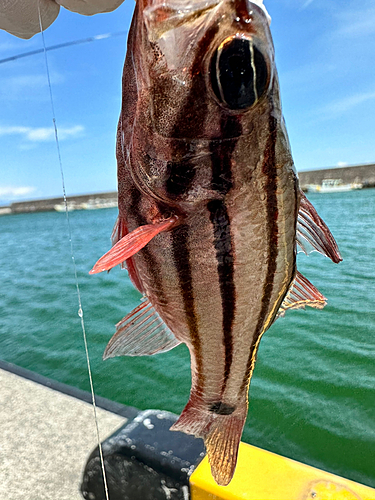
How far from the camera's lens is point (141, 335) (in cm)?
126

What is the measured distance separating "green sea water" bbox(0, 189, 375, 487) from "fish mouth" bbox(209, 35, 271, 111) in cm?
520

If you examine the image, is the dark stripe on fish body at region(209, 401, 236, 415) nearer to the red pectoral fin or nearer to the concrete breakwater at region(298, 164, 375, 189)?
the red pectoral fin

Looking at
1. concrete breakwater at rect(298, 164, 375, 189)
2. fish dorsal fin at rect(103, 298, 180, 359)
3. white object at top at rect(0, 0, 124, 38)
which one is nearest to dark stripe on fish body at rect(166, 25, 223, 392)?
fish dorsal fin at rect(103, 298, 180, 359)

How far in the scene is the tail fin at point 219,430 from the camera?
4.56ft

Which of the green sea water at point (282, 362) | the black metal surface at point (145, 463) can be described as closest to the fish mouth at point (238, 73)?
the black metal surface at point (145, 463)

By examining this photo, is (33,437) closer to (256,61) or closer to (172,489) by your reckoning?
(172,489)

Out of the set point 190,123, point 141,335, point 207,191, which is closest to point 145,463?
point 141,335

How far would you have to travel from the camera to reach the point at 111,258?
0.91m

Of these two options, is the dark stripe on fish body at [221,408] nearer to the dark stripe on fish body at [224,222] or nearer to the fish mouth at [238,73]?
the dark stripe on fish body at [224,222]

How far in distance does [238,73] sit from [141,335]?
32.4 inches

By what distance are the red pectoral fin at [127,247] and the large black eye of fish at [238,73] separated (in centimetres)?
33

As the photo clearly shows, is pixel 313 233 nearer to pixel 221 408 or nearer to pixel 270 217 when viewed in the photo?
pixel 270 217

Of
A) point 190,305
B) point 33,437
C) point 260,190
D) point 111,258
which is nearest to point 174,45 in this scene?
point 260,190

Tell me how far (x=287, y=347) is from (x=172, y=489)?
225 inches
